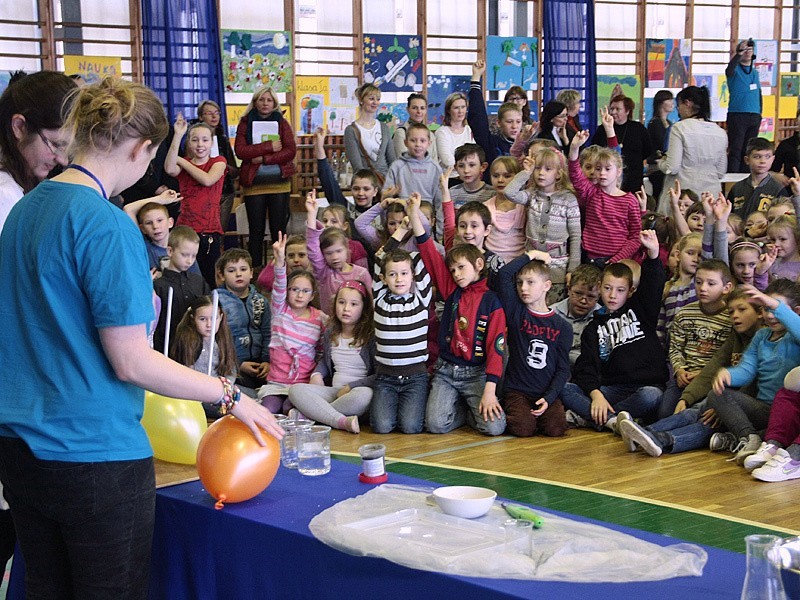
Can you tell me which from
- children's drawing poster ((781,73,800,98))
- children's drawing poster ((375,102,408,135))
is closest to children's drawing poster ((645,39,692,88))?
children's drawing poster ((781,73,800,98))

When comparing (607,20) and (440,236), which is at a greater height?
(607,20)

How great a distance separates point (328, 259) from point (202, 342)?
88cm

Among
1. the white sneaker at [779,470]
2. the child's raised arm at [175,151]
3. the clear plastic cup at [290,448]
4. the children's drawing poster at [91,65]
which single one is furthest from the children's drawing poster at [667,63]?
the clear plastic cup at [290,448]

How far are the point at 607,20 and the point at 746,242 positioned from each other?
8093 mm

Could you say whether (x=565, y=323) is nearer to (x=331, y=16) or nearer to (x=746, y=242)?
(x=746, y=242)

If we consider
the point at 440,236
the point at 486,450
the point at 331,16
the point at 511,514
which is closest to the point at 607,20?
the point at 331,16

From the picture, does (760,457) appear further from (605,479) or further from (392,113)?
(392,113)

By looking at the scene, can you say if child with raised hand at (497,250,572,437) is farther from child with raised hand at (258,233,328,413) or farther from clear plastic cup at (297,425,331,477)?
clear plastic cup at (297,425,331,477)

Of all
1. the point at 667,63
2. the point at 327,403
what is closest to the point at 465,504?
the point at 327,403

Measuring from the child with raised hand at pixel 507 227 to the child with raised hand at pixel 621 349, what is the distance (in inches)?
30.8

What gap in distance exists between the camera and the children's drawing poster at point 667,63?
1223 cm

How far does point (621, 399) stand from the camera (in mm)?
4848

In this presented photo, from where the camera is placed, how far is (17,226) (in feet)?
5.91

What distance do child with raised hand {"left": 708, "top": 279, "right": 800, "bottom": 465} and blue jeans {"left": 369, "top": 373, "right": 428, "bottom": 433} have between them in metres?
1.40
